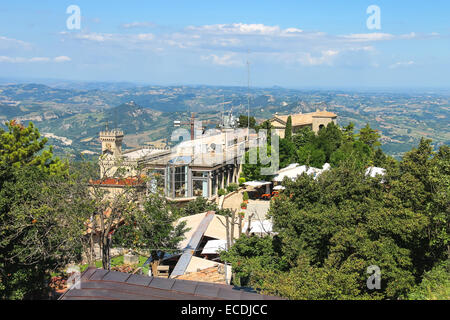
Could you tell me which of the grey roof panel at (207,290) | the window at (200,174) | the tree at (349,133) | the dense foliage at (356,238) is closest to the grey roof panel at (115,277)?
the grey roof panel at (207,290)

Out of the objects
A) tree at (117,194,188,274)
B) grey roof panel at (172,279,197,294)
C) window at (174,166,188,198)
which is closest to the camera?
grey roof panel at (172,279,197,294)

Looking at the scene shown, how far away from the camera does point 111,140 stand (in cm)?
4438

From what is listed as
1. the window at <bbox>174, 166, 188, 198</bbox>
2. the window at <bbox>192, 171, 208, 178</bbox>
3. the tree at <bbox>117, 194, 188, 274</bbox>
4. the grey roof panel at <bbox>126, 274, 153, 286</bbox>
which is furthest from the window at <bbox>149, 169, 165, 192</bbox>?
the grey roof panel at <bbox>126, 274, 153, 286</bbox>

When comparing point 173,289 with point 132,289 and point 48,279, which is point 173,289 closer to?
point 132,289

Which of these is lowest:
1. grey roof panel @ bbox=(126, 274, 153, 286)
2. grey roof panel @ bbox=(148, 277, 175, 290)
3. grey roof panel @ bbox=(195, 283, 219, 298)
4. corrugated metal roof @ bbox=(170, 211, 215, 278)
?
corrugated metal roof @ bbox=(170, 211, 215, 278)

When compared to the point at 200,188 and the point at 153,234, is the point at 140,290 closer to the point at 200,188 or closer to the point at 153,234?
the point at 153,234

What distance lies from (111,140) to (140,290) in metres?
36.8

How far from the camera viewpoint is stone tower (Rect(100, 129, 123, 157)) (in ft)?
144

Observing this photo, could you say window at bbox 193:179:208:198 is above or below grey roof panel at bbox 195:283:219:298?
below

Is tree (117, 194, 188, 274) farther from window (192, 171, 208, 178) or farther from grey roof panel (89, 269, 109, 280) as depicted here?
window (192, 171, 208, 178)

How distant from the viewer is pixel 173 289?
945 centimetres

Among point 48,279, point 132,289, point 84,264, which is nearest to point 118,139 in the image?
point 84,264

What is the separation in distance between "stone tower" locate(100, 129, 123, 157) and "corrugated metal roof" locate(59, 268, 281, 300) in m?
35.3

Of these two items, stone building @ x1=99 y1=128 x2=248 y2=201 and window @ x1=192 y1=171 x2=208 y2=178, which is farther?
window @ x1=192 y1=171 x2=208 y2=178
